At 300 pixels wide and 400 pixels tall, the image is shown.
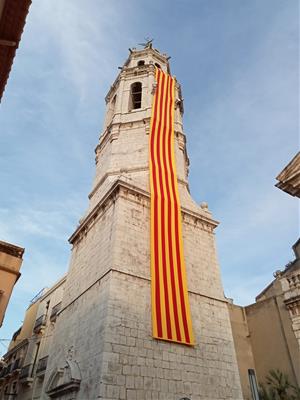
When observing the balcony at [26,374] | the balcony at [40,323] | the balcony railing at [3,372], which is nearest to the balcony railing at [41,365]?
the balcony at [26,374]

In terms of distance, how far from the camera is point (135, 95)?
20672 millimetres

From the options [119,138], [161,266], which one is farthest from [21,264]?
[119,138]

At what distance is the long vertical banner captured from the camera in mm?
10531

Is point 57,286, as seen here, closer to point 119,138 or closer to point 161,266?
point 119,138

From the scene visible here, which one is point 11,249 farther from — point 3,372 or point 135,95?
point 3,372

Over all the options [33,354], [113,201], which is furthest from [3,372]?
[113,201]

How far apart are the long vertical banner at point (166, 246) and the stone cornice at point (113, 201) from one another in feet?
2.25

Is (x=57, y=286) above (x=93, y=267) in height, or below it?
above

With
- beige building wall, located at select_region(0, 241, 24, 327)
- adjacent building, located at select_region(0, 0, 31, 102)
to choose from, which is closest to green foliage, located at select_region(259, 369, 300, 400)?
beige building wall, located at select_region(0, 241, 24, 327)

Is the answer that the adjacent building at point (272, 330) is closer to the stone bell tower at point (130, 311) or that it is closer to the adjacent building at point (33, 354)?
the stone bell tower at point (130, 311)

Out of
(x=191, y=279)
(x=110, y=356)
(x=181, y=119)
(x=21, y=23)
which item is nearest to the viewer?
(x=21, y=23)

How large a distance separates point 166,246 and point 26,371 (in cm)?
1316

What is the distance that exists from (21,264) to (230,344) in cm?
762

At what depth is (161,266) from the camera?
11.6 m
